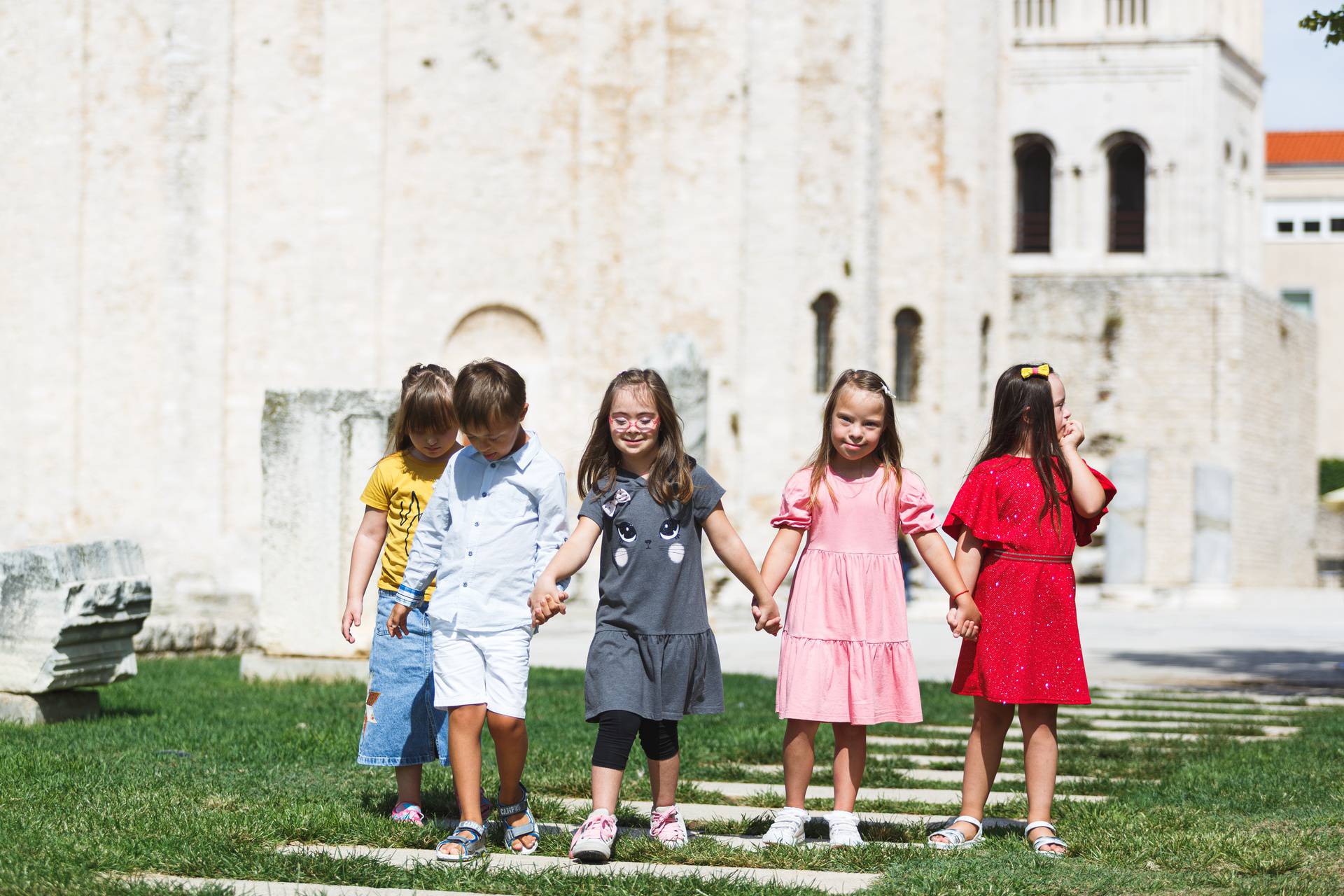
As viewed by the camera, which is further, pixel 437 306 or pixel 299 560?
pixel 437 306

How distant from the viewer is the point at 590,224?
22.6 m

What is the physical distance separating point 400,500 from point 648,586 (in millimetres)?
1094

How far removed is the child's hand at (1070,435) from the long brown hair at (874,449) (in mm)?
573

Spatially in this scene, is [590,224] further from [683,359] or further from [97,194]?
[97,194]

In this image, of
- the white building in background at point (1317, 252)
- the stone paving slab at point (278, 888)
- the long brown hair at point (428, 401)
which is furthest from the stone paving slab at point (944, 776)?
the white building in background at point (1317, 252)

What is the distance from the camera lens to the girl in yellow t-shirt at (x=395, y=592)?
5738mm

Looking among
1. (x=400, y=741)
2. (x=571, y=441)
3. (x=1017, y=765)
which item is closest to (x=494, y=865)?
(x=400, y=741)

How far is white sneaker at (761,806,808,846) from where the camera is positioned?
17.2ft

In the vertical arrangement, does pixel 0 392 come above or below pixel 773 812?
above

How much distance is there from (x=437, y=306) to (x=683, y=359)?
485cm

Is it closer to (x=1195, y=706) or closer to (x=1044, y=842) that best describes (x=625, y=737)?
(x=1044, y=842)

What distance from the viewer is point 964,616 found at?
540 cm

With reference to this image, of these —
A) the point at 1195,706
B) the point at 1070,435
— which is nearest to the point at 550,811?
the point at 1070,435

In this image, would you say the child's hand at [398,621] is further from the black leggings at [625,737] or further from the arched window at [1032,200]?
the arched window at [1032,200]
